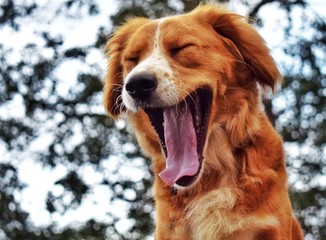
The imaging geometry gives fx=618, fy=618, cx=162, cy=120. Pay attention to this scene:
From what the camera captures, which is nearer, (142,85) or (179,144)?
(142,85)

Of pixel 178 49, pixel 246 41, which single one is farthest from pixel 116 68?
pixel 246 41

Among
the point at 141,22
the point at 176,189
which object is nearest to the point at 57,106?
the point at 141,22

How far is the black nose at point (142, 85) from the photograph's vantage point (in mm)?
3146

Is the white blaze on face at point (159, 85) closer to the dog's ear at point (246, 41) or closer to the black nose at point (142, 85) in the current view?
the black nose at point (142, 85)

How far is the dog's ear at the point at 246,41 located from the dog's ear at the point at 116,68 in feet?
1.52

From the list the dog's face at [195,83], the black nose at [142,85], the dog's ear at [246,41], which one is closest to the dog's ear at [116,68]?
the dog's face at [195,83]

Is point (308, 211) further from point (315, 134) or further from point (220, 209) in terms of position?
point (220, 209)

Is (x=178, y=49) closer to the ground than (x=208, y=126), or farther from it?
farther from it

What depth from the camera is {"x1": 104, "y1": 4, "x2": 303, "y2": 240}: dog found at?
10.4ft

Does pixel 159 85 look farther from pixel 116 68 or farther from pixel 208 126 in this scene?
pixel 116 68

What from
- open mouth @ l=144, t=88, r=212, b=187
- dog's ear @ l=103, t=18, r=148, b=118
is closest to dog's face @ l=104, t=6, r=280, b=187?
open mouth @ l=144, t=88, r=212, b=187

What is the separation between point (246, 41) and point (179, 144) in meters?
0.73

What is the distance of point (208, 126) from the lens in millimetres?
3355

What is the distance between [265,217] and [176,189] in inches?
20.2
